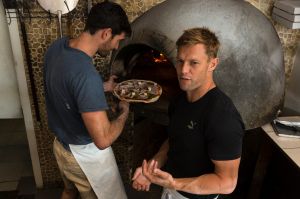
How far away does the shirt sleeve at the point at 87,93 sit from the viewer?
66.8 inches

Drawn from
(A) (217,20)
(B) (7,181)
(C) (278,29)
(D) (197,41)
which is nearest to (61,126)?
(D) (197,41)

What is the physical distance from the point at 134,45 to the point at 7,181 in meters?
2.05

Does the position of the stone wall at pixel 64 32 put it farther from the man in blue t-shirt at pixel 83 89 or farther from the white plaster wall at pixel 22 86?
the man in blue t-shirt at pixel 83 89

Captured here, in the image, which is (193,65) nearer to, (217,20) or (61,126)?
(217,20)

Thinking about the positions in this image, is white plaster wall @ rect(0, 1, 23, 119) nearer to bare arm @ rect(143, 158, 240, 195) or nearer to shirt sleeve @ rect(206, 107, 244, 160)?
bare arm @ rect(143, 158, 240, 195)

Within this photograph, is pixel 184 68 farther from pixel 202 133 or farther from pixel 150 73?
pixel 150 73

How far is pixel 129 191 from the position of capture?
10.1ft

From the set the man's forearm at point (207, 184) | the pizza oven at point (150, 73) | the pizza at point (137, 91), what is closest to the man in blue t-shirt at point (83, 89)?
the pizza at point (137, 91)

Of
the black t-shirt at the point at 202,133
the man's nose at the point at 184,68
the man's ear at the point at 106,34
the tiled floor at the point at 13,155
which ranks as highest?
the man's ear at the point at 106,34

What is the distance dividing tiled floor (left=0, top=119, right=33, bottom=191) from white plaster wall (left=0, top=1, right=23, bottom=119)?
77cm

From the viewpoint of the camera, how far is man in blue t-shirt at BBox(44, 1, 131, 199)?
5.62ft

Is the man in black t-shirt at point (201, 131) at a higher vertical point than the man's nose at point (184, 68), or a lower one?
lower

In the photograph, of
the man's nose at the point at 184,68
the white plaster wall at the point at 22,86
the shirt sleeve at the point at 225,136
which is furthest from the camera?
the white plaster wall at the point at 22,86

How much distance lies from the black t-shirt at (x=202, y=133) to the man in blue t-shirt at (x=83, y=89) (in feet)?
1.39
